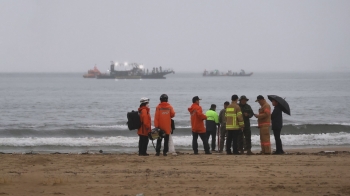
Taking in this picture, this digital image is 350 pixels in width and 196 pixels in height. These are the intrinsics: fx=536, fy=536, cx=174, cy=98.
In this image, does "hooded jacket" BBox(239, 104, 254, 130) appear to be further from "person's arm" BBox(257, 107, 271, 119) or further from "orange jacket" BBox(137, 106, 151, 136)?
"orange jacket" BBox(137, 106, 151, 136)

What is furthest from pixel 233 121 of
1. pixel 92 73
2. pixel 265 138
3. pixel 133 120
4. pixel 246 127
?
pixel 92 73

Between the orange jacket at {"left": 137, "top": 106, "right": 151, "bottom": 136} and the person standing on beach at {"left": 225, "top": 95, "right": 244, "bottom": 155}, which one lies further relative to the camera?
the person standing on beach at {"left": 225, "top": 95, "right": 244, "bottom": 155}

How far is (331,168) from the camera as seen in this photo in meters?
10.3

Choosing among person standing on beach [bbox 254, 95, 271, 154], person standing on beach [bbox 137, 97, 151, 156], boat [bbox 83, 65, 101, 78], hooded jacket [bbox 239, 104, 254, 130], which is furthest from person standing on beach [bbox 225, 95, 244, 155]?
boat [bbox 83, 65, 101, 78]

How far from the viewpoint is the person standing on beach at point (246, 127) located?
42.7 feet

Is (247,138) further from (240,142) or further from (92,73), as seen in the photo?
(92,73)

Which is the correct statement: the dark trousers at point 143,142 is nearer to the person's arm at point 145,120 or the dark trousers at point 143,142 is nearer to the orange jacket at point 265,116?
the person's arm at point 145,120

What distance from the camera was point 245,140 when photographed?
13.6 metres

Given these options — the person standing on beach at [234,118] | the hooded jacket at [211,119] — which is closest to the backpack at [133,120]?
the person standing on beach at [234,118]

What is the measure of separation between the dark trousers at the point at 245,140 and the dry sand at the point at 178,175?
1.39 metres

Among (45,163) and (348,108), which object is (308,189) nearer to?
(45,163)

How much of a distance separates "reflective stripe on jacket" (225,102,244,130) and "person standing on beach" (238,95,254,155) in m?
0.28

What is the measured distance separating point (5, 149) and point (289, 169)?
1261 centimetres

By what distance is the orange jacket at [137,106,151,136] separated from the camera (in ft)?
40.4
